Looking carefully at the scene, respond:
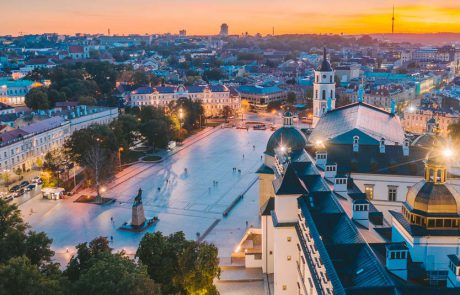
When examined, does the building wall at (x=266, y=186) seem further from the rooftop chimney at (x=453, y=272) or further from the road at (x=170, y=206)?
the rooftop chimney at (x=453, y=272)

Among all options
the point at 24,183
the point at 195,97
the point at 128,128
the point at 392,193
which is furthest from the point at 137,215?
the point at 195,97

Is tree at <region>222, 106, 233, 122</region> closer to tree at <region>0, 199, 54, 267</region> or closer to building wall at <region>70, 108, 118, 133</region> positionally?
building wall at <region>70, 108, 118, 133</region>

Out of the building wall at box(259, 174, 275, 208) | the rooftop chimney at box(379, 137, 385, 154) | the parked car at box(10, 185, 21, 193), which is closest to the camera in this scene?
the rooftop chimney at box(379, 137, 385, 154)

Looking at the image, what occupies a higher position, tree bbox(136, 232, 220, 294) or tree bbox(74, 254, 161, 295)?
tree bbox(74, 254, 161, 295)

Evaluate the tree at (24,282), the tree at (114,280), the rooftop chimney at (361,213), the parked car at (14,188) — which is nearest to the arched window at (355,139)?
the rooftop chimney at (361,213)

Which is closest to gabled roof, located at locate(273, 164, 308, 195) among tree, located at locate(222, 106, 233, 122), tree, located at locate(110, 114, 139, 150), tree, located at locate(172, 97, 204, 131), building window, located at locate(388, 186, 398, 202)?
building window, located at locate(388, 186, 398, 202)

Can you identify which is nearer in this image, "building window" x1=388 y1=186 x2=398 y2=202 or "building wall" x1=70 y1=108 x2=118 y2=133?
"building window" x1=388 y1=186 x2=398 y2=202

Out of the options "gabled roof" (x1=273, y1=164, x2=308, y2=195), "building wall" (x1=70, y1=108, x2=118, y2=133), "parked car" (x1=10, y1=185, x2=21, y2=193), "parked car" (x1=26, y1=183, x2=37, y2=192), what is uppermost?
"gabled roof" (x1=273, y1=164, x2=308, y2=195)

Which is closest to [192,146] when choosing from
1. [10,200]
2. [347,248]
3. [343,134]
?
[10,200]
